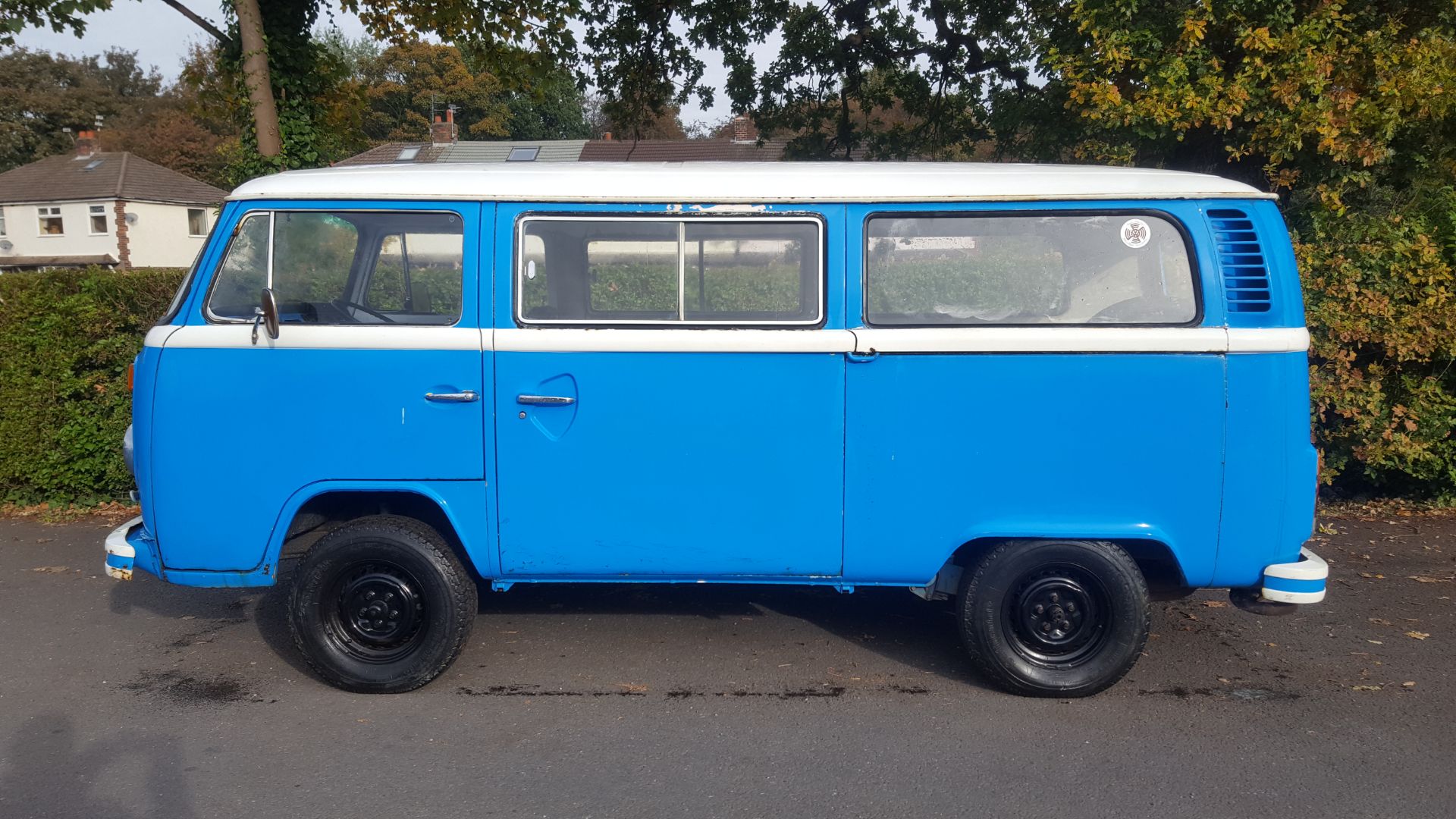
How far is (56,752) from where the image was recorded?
4285 millimetres

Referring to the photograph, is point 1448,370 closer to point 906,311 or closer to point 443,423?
point 906,311

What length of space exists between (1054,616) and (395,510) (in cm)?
306

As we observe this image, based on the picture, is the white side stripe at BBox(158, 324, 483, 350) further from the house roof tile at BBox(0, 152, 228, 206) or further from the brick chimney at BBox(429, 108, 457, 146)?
the house roof tile at BBox(0, 152, 228, 206)

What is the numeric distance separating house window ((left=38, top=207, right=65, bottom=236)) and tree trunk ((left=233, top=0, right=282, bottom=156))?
46.2 m

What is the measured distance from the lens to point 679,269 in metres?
4.65

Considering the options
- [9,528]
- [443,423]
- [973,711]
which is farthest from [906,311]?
[9,528]

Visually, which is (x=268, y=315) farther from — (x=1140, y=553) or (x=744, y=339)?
(x=1140, y=553)

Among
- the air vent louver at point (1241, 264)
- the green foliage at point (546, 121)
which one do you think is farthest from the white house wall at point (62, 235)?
the air vent louver at point (1241, 264)

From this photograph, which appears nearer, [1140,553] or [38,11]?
[1140,553]

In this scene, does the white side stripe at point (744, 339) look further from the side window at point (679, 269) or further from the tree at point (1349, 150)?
the tree at point (1349, 150)

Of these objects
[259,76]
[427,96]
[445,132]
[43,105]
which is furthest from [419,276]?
[43,105]

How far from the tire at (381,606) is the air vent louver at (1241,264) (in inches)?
142

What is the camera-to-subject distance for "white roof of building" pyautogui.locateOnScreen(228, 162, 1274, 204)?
14.9 feet

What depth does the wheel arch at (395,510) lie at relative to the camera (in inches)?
183
